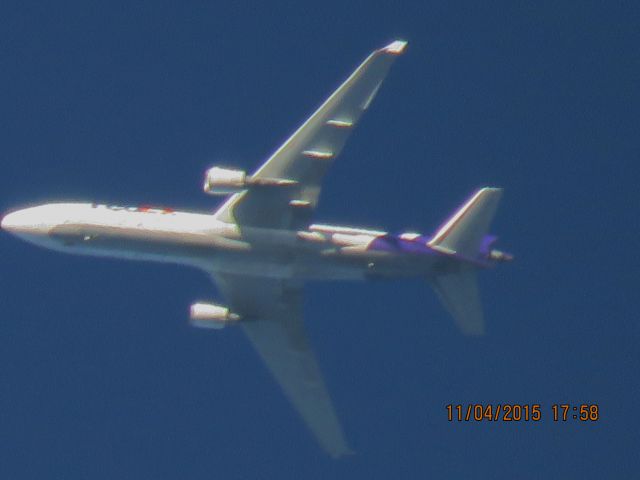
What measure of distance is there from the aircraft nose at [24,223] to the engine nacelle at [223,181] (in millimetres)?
8485

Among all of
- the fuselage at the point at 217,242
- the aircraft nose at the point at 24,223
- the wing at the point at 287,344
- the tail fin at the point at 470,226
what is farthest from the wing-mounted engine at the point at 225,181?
the tail fin at the point at 470,226

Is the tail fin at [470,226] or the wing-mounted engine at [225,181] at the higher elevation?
the wing-mounted engine at [225,181]

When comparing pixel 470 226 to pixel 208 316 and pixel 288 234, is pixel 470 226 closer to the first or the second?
pixel 288 234

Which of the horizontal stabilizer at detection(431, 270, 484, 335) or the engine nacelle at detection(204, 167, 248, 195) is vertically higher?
the engine nacelle at detection(204, 167, 248, 195)

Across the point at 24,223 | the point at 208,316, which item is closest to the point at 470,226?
the point at 208,316

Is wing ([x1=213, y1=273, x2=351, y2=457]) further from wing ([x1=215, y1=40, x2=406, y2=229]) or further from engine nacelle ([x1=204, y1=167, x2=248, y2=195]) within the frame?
engine nacelle ([x1=204, y1=167, x2=248, y2=195])

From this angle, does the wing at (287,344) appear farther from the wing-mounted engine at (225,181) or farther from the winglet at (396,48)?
the winglet at (396,48)

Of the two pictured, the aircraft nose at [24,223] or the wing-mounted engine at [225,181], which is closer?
the wing-mounted engine at [225,181]

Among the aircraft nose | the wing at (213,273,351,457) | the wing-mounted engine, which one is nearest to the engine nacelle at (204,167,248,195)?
the wing-mounted engine

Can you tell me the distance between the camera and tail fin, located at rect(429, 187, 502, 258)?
71188 mm

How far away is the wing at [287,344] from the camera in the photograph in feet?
246

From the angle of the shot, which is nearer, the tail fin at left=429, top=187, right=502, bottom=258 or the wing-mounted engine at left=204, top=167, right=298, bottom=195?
the wing-mounted engine at left=204, top=167, right=298, bottom=195

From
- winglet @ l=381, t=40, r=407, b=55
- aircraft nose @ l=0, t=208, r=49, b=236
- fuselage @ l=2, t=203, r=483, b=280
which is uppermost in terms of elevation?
winglet @ l=381, t=40, r=407, b=55

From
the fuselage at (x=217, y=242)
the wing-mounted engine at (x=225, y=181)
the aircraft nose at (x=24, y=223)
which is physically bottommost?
the fuselage at (x=217, y=242)
